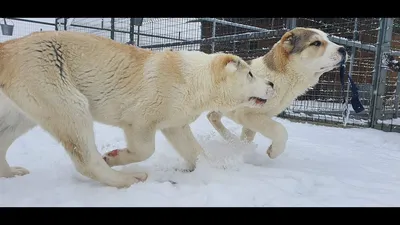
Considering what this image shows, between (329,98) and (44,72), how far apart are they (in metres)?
7.52

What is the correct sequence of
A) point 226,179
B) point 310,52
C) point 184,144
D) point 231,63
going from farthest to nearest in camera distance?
point 310,52, point 184,144, point 231,63, point 226,179

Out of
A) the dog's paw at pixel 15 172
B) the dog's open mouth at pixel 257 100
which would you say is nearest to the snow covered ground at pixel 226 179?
the dog's paw at pixel 15 172

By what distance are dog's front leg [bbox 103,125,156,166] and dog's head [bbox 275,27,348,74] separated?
2.12 metres

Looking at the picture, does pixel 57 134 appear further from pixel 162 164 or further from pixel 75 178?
pixel 162 164

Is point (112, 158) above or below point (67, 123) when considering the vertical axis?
below

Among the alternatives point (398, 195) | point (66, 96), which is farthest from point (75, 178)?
point (398, 195)

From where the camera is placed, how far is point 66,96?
299 cm

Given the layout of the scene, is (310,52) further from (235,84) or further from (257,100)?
(235,84)

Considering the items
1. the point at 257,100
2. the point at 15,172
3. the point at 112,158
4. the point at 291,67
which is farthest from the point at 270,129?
the point at 15,172

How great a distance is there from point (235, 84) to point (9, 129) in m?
2.21

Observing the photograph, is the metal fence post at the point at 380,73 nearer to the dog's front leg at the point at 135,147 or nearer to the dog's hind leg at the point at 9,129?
the dog's front leg at the point at 135,147

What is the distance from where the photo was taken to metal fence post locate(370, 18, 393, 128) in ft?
23.7

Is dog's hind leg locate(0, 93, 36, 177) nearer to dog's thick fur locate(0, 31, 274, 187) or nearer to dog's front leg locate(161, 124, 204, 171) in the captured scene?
dog's thick fur locate(0, 31, 274, 187)

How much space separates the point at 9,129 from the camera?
3445 mm
